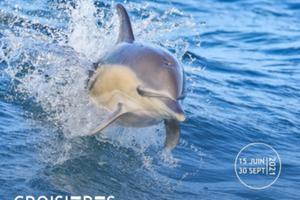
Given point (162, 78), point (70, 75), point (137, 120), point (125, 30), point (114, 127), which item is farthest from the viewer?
point (70, 75)

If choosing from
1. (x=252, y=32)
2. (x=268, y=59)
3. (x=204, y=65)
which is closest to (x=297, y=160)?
(x=204, y=65)

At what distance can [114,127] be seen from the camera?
727 centimetres

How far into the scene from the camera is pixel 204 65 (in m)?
12.6

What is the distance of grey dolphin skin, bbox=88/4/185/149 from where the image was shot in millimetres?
5762

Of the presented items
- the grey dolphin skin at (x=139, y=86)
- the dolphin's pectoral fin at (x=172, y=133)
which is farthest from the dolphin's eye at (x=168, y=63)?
the dolphin's pectoral fin at (x=172, y=133)

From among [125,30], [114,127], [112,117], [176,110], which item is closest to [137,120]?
[112,117]

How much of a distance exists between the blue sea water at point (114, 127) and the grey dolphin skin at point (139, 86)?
0.53 meters

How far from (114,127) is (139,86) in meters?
1.45

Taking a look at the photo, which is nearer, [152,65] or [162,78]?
[162,78]

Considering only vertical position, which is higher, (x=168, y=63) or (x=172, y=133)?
(x=168, y=63)

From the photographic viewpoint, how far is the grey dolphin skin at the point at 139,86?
5762 millimetres

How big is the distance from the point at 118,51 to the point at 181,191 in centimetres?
160

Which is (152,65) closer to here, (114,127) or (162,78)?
(162,78)

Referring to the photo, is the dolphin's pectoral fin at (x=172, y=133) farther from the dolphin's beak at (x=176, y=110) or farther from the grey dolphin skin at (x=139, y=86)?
the dolphin's beak at (x=176, y=110)
